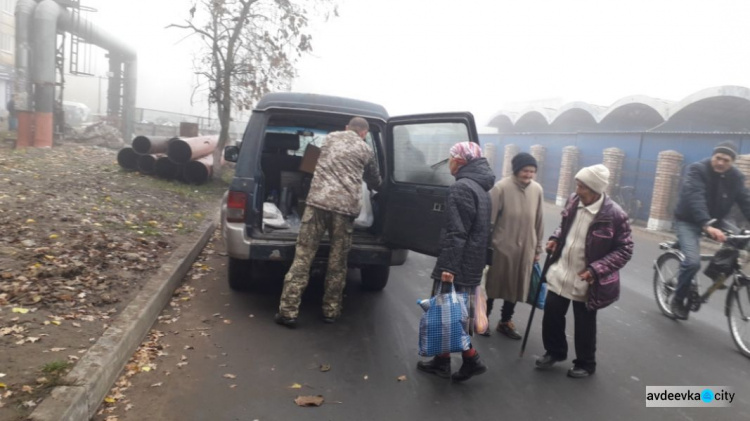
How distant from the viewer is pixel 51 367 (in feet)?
10.7

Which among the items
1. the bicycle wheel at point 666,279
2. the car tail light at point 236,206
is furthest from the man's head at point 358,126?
the bicycle wheel at point 666,279

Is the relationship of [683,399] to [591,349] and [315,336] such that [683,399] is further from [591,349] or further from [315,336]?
[315,336]

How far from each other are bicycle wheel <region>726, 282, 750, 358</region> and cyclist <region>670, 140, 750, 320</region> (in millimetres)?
405

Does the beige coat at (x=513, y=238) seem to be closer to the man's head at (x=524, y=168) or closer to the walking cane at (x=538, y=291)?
the man's head at (x=524, y=168)

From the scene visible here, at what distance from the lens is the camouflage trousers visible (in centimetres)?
483

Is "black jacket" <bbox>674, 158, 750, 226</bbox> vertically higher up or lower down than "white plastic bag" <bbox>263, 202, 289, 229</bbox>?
higher up

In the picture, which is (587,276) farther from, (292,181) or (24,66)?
(24,66)

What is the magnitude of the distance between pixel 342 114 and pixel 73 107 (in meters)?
38.6

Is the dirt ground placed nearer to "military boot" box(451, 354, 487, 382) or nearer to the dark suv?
the dark suv

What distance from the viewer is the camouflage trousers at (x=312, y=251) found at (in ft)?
15.8

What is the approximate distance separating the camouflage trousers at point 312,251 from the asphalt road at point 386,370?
1.05 ft

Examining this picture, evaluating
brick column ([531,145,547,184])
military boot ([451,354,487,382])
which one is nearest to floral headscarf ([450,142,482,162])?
military boot ([451,354,487,382])

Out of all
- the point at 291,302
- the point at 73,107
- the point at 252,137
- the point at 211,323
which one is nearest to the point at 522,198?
the point at 291,302

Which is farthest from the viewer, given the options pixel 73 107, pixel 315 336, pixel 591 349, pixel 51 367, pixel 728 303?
pixel 73 107
